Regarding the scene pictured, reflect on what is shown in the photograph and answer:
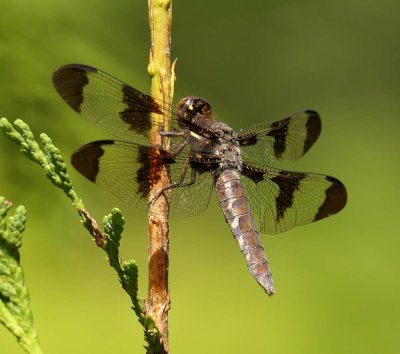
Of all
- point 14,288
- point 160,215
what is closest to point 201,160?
point 160,215

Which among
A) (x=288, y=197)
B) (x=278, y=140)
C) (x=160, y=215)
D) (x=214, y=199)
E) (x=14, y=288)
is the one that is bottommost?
(x=14, y=288)

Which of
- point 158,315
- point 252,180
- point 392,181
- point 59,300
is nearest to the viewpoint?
point 158,315

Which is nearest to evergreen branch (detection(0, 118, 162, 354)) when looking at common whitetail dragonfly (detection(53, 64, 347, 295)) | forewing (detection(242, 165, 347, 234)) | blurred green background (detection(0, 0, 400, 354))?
common whitetail dragonfly (detection(53, 64, 347, 295))

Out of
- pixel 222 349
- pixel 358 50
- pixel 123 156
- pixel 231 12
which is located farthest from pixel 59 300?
pixel 358 50

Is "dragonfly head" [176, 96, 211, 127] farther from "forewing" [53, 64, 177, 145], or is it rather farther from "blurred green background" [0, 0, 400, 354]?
"blurred green background" [0, 0, 400, 354]

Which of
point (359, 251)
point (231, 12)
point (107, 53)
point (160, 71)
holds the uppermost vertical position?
point (231, 12)

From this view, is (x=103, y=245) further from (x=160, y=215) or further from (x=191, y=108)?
(x=191, y=108)

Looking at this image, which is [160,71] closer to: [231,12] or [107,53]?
[107,53]
